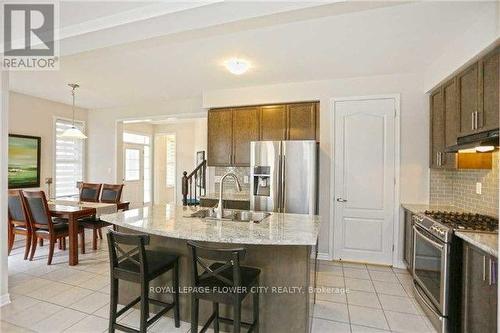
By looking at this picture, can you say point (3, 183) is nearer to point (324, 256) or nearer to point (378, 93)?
point (324, 256)

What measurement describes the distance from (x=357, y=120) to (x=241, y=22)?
2462mm

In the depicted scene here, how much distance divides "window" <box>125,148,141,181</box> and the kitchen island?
17.0 ft

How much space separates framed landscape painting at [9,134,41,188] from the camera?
4523 mm

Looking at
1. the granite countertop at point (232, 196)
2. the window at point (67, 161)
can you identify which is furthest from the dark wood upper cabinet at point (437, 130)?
the window at point (67, 161)

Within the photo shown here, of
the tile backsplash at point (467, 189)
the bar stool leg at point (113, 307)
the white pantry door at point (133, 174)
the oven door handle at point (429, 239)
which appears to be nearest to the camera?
the bar stool leg at point (113, 307)

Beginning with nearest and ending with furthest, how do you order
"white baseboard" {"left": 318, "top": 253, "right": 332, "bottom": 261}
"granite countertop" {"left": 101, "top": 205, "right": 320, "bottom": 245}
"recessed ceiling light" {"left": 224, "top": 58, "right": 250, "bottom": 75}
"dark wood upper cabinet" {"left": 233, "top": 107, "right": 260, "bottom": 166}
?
"granite countertop" {"left": 101, "top": 205, "right": 320, "bottom": 245}, "recessed ceiling light" {"left": 224, "top": 58, "right": 250, "bottom": 75}, "white baseboard" {"left": 318, "top": 253, "right": 332, "bottom": 261}, "dark wood upper cabinet" {"left": 233, "top": 107, "right": 260, "bottom": 166}

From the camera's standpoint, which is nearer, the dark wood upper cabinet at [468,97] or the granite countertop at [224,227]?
the granite countertop at [224,227]

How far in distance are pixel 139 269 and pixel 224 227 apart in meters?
0.69

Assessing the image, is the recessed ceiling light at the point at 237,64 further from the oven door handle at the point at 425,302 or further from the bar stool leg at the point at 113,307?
the oven door handle at the point at 425,302

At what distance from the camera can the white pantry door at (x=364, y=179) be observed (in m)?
3.66

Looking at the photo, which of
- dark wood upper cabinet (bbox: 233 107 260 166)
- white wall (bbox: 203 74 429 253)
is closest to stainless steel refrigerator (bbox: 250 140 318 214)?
white wall (bbox: 203 74 429 253)

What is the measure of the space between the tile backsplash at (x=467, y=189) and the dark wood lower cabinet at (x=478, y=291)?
93 centimetres

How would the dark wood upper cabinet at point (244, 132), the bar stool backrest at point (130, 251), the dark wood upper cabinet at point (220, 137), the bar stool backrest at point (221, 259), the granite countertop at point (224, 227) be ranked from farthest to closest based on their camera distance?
the dark wood upper cabinet at point (220, 137) → the dark wood upper cabinet at point (244, 132) → the bar stool backrest at point (130, 251) → the granite countertop at point (224, 227) → the bar stool backrest at point (221, 259)

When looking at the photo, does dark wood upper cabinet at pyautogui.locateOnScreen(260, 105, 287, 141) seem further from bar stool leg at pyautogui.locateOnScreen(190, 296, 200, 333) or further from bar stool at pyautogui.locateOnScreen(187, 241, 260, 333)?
bar stool leg at pyautogui.locateOnScreen(190, 296, 200, 333)
